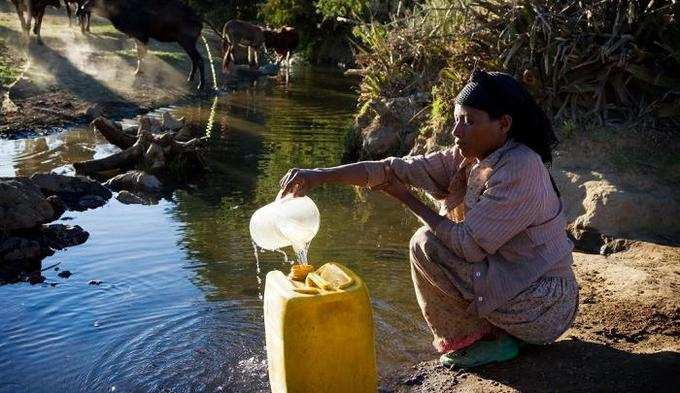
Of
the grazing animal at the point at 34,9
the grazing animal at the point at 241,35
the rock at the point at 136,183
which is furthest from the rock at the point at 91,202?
the grazing animal at the point at 241,35

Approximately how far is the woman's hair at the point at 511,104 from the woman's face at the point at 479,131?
3cm

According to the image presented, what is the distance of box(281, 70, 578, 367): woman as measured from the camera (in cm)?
346

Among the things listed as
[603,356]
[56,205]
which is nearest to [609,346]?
[603,356]

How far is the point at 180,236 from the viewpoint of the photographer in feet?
21.6

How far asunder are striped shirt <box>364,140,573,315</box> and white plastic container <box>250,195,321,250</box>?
567mm

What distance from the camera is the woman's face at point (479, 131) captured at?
11.6ft

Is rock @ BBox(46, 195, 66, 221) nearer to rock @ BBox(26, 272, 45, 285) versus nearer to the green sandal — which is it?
rock @ BBox(26, 272, 45, 285)

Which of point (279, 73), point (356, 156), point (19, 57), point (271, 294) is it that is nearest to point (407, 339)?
point (271, 294)

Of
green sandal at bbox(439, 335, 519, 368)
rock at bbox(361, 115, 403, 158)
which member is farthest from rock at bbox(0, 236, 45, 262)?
rock at bbox(361, 115, 403, 158)

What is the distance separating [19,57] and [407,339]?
12.4m

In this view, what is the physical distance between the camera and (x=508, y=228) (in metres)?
3.44

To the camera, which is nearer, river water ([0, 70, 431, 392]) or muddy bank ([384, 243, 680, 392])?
muddy bank ([384, 243, 680, 392])

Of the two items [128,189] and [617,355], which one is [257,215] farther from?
[128,189]

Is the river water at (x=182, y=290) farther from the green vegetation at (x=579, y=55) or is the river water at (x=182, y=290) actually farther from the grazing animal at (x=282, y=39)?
the grazing animal at (x=282, y=39)
